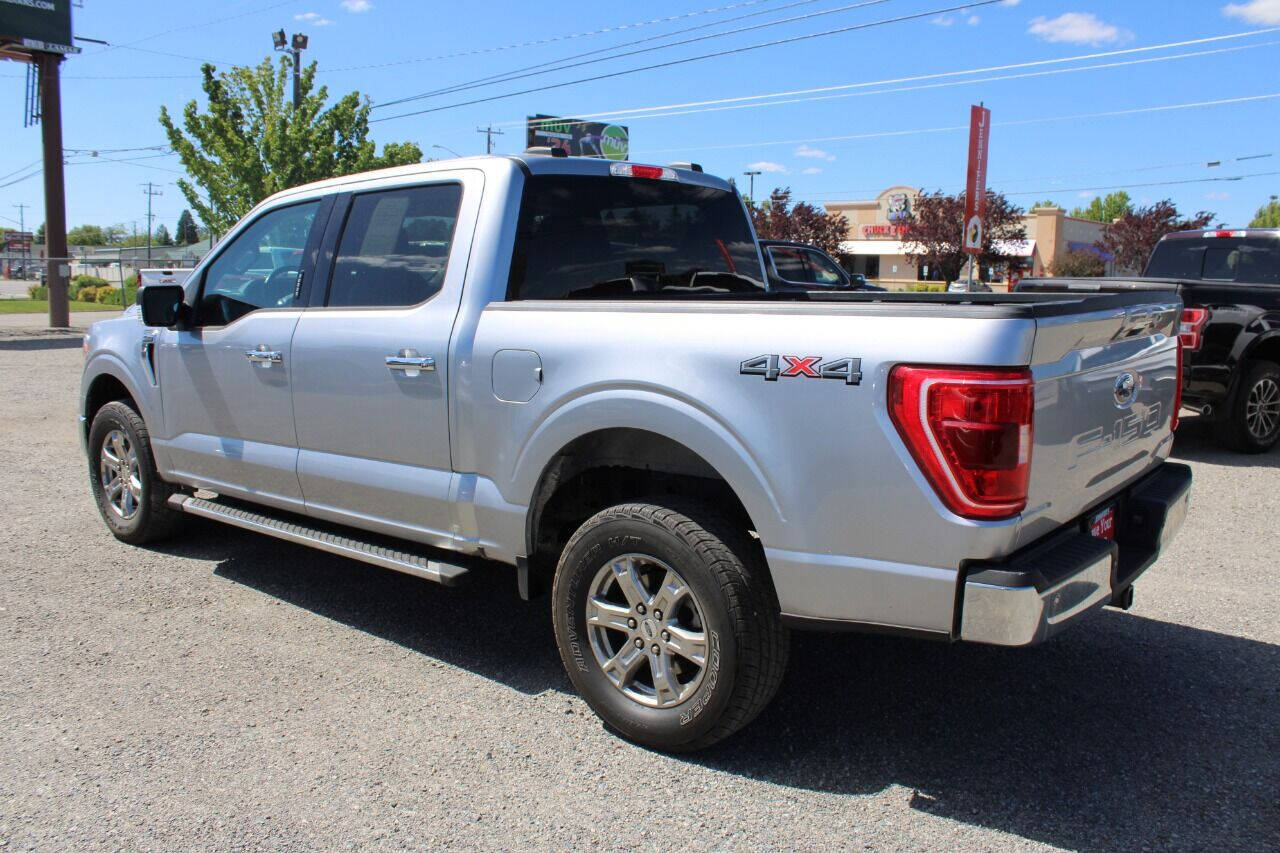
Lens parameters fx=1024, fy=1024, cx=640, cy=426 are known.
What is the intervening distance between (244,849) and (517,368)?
69.4 inches

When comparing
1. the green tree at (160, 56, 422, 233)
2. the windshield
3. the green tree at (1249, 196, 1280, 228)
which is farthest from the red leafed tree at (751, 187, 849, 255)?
the green tree at (1249, 196, 1280, 228)

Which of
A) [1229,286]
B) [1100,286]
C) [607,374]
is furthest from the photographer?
[1229,286]

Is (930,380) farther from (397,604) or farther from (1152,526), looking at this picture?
(397,604)

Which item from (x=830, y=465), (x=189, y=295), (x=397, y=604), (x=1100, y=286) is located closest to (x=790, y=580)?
(x=830, y=465)

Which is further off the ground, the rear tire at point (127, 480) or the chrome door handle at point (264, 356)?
the chrome door handle at point (264, 356)

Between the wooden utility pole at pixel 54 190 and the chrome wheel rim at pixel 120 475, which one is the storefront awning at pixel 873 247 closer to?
the wooden utility pole at pixel 54 190

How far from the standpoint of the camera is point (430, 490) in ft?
13.4

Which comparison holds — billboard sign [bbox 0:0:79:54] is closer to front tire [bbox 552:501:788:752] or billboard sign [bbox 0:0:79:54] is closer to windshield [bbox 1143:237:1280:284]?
windshield [bbox 1143:237:1280:284]

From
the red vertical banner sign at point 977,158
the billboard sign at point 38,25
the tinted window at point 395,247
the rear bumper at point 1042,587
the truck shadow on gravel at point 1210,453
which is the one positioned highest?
the billboard sign at point 38,25

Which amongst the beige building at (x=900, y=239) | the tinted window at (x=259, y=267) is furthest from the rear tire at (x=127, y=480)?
the beige building at (x=900, y=239)

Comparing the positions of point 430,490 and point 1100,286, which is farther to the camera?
point 1100,286

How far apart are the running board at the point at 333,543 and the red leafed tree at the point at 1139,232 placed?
1857 inches

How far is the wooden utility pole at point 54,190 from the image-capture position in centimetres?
2467

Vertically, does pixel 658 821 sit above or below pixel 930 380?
below
